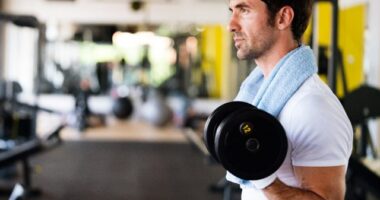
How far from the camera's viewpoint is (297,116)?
0.91m

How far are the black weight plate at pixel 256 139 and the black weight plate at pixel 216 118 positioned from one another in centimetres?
5

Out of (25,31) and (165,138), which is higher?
(25,31)

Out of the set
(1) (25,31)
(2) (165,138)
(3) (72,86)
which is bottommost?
(2) (165,138)

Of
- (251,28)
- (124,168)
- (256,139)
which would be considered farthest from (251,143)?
(124,168)

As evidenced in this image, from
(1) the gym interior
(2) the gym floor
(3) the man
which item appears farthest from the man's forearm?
(1) the gym interior

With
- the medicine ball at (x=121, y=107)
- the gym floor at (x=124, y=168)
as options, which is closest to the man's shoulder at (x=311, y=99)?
the gym floor at (x=124, y=168)

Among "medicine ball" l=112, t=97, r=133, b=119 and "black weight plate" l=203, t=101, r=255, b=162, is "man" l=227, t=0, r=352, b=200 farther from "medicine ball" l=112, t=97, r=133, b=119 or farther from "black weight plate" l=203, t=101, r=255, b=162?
"medicine ball" l=112, t=97, r=133, b=119

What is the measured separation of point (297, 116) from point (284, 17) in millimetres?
204

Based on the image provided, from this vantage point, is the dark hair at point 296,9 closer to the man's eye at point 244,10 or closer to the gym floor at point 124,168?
the man's eye at point 244,10

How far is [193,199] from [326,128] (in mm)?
3112

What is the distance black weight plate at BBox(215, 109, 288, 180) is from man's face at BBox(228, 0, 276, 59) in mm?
152

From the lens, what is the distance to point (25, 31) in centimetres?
886

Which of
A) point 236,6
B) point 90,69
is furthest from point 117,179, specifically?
point 90,69

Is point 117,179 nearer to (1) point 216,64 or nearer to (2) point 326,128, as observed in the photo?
(2) point 326,128
